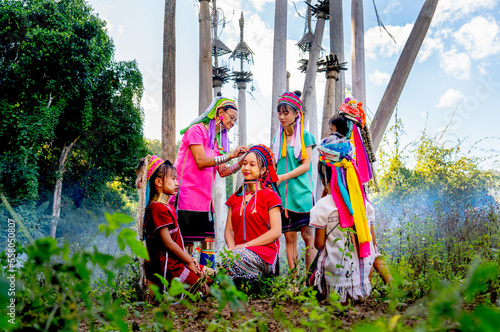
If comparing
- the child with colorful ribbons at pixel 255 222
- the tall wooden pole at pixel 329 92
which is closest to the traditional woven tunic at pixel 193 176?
the child with colorful ribbons at pixel 255 222

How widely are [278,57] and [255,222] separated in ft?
17.4

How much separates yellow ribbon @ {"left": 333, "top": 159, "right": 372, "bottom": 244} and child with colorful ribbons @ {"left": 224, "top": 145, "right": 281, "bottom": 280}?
2.40ft

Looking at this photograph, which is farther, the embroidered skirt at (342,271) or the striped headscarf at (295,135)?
the striped headscarf at (295,135)

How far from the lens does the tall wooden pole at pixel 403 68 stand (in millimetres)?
5961

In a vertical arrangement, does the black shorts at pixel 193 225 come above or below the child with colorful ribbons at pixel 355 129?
below

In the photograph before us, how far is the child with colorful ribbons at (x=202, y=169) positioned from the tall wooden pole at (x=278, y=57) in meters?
3.55

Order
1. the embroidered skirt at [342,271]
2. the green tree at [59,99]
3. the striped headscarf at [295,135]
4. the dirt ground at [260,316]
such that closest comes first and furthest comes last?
the dirt ground at [260,316] < the embroidered skirt at [342,271] < the striped headscarf at [295,135] < the green tree at [59,99]

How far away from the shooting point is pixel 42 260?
119 centimetres

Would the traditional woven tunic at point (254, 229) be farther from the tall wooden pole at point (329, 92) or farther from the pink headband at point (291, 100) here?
the tall wooden pole at point (329, 92)

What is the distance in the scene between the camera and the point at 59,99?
15047 millimetres

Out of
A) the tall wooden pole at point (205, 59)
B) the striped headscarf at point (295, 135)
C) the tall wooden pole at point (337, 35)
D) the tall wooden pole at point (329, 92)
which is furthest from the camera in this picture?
the tall wooden pole at point (205, 59)

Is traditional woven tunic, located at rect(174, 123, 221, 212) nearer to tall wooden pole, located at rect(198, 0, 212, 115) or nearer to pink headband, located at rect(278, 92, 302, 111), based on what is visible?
pink headband, located at rect(278, 92, 302, 111)

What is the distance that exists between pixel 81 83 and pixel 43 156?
166 inches

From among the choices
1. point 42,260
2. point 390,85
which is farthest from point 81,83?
point 42,260
